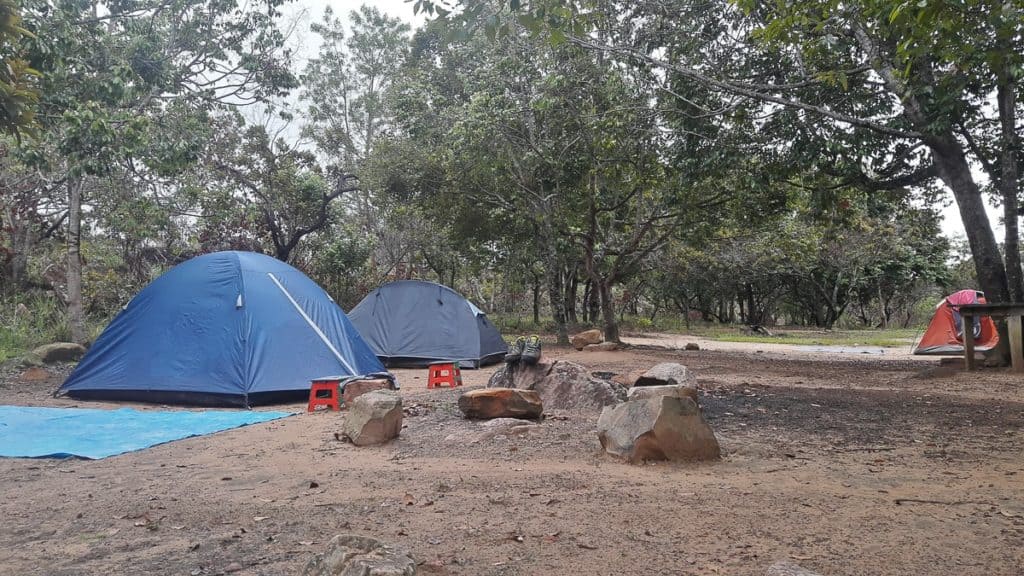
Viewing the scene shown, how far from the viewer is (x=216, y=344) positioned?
6852 mm

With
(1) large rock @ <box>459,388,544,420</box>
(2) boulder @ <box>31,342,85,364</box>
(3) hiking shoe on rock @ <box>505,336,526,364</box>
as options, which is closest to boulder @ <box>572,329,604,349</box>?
→ (3) hiking shoe on rock @ <box>505,336,526,364</box>

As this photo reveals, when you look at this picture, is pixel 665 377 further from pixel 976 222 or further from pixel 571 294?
pixel 571 294

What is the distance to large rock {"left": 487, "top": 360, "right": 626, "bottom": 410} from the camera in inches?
207

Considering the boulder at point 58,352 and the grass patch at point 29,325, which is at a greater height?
the grass patch at point 29,325

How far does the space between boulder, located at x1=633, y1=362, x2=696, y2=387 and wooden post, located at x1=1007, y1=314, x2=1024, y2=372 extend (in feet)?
16.1

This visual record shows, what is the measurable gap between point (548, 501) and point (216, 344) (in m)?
5.14

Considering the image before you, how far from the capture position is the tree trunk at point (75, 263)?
10.2 m

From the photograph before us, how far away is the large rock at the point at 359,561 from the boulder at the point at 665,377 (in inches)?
139

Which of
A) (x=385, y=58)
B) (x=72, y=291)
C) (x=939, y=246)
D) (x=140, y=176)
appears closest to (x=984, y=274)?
(x=140, y=176)

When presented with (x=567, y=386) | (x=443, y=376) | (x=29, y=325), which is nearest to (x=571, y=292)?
(x=443, y=376)

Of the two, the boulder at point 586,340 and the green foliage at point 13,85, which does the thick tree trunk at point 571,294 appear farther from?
the green foliage at point 13,85

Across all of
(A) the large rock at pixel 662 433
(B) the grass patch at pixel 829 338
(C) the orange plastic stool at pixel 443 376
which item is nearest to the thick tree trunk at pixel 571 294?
(B) the grass patch at pixel 829 338

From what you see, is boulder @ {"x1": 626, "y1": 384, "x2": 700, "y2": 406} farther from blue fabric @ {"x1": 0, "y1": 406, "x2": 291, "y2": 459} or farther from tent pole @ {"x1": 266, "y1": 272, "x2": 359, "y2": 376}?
tent pole @ {"x1": 266, "y1": 272, "x2": 359, "y2": 376}

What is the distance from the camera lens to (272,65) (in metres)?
11.2
